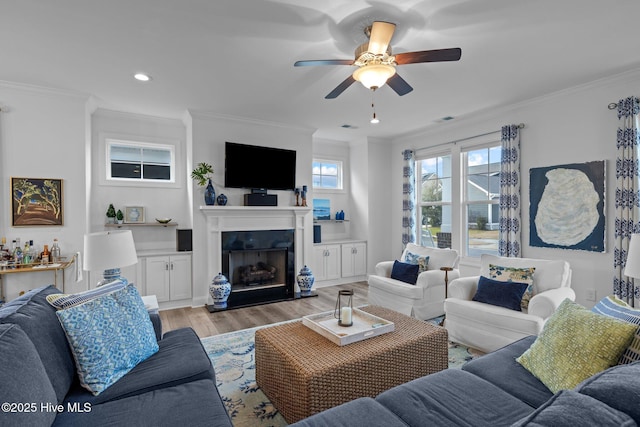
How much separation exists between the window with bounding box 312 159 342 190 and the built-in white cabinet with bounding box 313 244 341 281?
1.29 meters

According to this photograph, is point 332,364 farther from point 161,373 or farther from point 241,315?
point 241,315

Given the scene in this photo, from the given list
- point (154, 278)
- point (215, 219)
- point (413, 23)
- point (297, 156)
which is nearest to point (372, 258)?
point (297, 156)

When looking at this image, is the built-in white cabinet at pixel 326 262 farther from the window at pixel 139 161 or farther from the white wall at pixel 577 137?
the white wall at pixel 577 137

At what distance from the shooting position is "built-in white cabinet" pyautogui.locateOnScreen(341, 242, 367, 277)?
596cm

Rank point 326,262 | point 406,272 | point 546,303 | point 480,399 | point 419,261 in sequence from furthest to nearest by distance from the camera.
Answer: point 326,262 < point 419,261 < point 406,272 < point 546,303 < point 480,399

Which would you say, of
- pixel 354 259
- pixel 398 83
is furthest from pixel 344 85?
pixel 354 259

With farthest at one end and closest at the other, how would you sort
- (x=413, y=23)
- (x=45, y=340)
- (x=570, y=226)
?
(x=570, y=226), (x=413, y=23), (x=45, y=340)

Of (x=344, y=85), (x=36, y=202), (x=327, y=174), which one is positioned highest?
(x=344, y=85)

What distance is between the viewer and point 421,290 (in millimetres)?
3727

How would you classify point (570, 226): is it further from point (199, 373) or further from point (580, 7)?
point (199, 373)

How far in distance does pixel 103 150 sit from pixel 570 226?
19.8 ft

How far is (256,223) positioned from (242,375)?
2.58m

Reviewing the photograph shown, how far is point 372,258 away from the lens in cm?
618

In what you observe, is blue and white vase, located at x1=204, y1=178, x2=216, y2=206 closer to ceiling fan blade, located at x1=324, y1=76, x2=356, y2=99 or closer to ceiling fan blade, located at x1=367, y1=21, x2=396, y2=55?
ceiling fan blade, located at x1=324, y1=76, x2=356, y2=99
